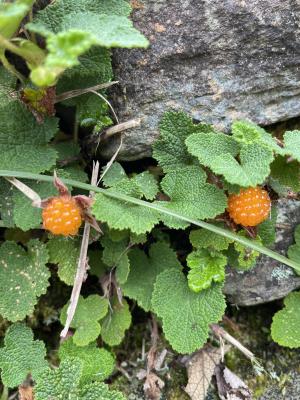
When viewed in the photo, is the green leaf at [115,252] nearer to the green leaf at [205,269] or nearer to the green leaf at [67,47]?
the green leaf at [205,269]

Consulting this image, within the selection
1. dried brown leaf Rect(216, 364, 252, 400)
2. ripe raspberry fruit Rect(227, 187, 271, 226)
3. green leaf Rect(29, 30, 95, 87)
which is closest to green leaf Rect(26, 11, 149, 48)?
green leaf Rect(29, 30, 95, 87)

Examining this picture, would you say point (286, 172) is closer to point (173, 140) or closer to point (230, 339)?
point (173, 140)

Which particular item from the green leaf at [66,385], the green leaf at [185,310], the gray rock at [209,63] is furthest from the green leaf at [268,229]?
the green leaf at [66,385]

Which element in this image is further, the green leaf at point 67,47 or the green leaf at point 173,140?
the green leaf at point 173,140

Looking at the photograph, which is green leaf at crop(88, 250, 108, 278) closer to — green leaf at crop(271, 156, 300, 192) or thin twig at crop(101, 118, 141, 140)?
thin twig at crop(101, 118, 141, 140)

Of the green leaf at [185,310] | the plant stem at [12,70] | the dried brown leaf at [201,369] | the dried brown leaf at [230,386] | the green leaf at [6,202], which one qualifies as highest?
A: the plant stem at [12,70]
